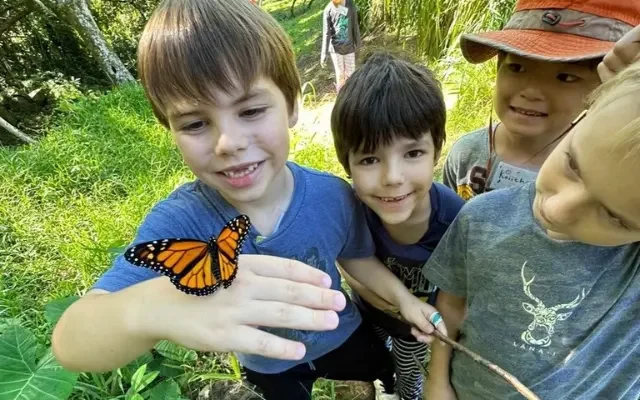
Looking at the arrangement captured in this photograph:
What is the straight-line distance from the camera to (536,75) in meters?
1.36

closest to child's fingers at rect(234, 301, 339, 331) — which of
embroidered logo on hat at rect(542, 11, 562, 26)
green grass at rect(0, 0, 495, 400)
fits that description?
embroidered logo on hat at rect(542, 11, 562, 26)

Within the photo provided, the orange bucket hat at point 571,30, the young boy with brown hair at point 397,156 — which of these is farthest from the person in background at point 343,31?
the young boy with brown hair at point 397,156

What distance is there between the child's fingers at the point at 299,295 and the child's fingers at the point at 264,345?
0.06 metres

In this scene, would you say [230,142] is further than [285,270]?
Yes

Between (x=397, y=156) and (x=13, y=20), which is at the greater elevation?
(x=397, y=156)

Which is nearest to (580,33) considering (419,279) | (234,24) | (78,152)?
(419,279)

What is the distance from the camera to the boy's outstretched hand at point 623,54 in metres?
0.93

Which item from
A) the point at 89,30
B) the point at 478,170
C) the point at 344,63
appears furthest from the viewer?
the point at 89,30

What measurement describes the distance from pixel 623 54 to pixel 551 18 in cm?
44

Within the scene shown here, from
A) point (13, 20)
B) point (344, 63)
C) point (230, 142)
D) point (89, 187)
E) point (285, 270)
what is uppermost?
point (230, 142)

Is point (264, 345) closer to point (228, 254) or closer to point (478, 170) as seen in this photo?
point (228, 254)

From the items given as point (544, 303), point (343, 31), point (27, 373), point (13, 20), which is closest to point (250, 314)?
point (544, 303)

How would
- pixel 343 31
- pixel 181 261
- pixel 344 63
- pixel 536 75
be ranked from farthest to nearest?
pixel 344 63, pixel 343 31, pixel 536 75, pixel 181 261

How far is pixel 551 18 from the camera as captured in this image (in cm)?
132
